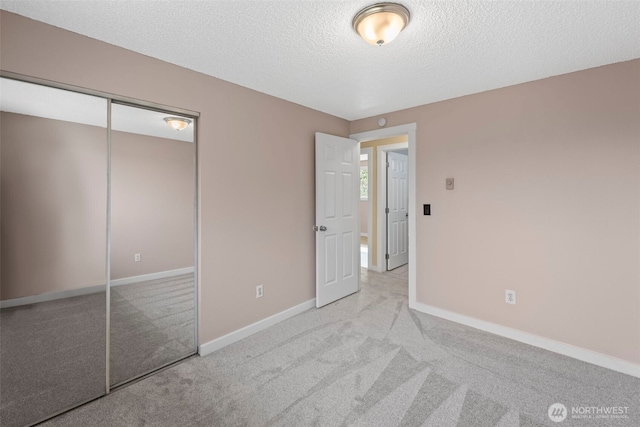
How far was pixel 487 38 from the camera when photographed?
1856 mm

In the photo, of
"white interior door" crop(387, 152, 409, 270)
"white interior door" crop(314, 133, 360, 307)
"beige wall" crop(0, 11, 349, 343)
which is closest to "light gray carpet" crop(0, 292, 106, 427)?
"beige wall" crop(0, 11, 349, 343)

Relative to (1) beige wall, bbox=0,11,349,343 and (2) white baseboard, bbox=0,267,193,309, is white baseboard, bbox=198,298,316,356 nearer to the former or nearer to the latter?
(1) beige wall, bbox=0,11,349,343

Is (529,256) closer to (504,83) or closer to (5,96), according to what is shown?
(504,83)

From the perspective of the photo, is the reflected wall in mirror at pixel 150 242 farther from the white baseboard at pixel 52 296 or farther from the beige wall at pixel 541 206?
the beige wall at pixel 541 206

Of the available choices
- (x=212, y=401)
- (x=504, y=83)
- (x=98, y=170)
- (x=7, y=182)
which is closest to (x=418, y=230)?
(x=504, y=83)

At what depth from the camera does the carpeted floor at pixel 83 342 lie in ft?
5.74

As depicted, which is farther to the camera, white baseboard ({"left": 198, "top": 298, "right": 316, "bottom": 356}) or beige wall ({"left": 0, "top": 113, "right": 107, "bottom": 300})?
white baseboard ({"left": 198, "top": 298, "right": 316, "bottom": 356})

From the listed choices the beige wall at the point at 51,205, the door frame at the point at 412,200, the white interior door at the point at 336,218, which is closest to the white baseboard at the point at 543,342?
the door frame at the point at 412,200

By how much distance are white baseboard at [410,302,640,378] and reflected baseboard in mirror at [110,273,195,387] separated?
2476 mm

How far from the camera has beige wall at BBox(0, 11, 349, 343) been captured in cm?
175

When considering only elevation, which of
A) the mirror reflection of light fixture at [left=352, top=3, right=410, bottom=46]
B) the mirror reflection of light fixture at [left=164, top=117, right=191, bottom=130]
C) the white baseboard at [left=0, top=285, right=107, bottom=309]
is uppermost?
the mirror reflection of light fixture at [left=352, top=3, right=410, bottom=46]

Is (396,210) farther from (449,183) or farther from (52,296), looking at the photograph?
(52,296)

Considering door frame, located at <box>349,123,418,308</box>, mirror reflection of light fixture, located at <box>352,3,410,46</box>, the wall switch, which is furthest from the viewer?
door frame, located at <box>349,123,418,308</box>

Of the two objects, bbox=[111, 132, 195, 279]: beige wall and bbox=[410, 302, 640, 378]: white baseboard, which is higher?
bbox=[111, 132, 195, 279]: beige wall
